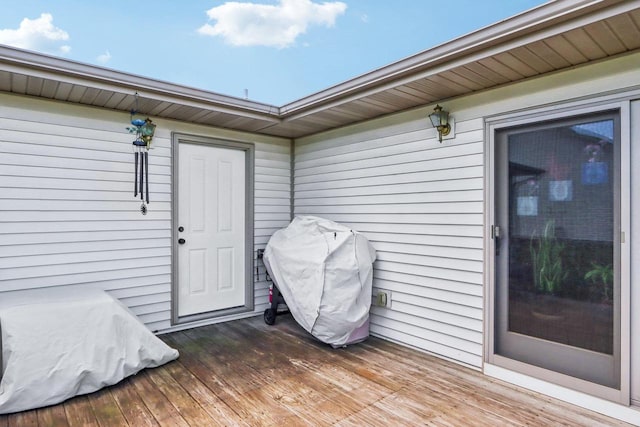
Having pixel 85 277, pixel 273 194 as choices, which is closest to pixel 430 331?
pixel 273 194

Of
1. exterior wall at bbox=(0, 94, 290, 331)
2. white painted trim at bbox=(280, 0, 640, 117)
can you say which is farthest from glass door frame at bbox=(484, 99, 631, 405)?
exterior wall at bbox=(0, 94, 290, 331)

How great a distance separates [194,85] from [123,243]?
166 cm

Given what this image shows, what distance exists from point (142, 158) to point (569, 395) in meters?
4.01

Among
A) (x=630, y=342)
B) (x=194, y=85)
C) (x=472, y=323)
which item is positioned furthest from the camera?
(x=194, y=85)

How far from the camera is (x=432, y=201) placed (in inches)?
130

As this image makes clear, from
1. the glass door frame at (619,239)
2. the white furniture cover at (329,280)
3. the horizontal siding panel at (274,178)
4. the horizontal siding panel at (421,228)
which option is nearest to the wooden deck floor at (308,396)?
the glass door frame at (619,239)

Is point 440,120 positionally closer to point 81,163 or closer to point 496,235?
point 496,235

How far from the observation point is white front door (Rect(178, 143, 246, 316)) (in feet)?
13.3

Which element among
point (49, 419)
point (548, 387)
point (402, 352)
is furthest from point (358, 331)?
point (49, 419)

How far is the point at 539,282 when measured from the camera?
2697 millimetres

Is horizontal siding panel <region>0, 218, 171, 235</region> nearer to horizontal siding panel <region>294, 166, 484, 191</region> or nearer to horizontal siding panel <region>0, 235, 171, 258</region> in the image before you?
horizontal siding panel <region>0, 235, 171, 258</region>

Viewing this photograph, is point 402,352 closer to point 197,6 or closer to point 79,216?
point 79,216

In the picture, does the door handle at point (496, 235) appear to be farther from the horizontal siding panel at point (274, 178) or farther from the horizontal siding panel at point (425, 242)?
the horizontal siding panel at point (274, 178)

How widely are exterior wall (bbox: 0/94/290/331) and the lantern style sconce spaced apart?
2.45 meters
